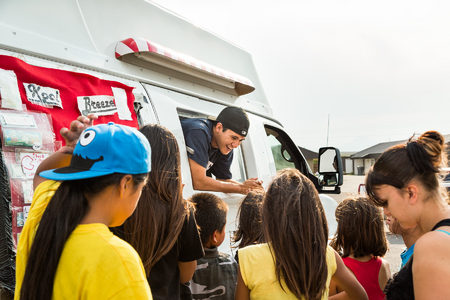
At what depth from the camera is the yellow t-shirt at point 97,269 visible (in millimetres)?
1111

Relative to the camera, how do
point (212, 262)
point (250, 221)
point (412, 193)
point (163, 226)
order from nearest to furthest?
1. point (412, 193)
2. point (163, 226)
3. point (212, 262)
4. point (250, 221)

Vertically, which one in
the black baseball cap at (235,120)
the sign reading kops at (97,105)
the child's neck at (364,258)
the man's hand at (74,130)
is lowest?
the child's neck at (364,258)

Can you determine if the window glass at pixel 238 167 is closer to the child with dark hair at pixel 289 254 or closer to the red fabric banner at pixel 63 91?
the red fabric banner at pixel 63 91

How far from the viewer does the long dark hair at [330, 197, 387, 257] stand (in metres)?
2.59

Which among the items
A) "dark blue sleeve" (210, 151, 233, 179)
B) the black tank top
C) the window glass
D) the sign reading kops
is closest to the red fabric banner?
the sign reading kops

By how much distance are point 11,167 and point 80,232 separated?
3.34 feet

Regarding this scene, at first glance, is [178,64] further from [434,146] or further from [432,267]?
[432,267]

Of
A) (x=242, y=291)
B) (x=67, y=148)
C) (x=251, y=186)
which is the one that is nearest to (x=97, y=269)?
(x=67, y=148)

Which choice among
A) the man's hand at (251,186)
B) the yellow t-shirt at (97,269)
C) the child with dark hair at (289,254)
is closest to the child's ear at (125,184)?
the yellow t-shirt at (97,269)

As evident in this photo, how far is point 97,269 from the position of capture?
1116 mm

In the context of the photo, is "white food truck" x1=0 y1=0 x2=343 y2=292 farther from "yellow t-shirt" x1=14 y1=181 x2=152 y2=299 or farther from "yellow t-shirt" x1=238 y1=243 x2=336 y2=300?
"yellow t-shirt" x1=238 y1=243 x2=336 y2=300

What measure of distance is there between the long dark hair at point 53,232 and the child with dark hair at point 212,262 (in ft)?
3.90

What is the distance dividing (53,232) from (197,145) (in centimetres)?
201

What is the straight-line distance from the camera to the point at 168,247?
1850 millimetres
